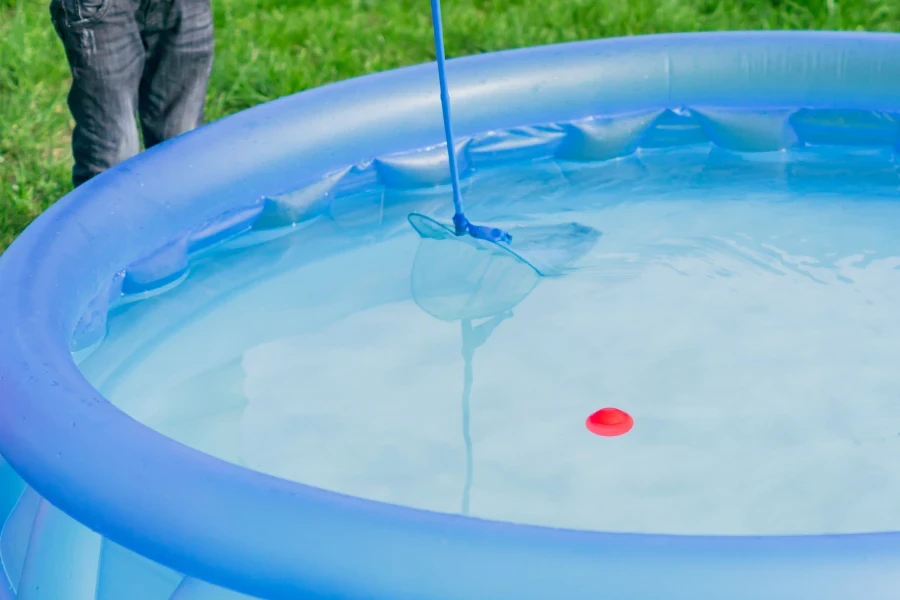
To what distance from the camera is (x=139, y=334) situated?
2539mm

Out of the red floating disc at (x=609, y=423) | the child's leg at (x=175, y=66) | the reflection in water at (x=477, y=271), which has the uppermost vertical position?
the child's leg at (x=175, y=66)

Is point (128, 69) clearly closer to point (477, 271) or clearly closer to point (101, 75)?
point (101, 75)

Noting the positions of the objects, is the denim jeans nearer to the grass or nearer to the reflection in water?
the reflection in water

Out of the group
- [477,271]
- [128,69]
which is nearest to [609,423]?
[477,271]

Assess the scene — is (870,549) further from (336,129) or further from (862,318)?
(336,129)

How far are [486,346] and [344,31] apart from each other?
194 centimetres

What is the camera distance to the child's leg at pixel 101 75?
241 cm

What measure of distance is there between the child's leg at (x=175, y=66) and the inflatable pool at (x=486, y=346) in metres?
0.14

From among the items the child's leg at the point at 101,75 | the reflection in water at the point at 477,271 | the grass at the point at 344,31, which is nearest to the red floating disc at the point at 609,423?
the reflection in water at the point at 477,271

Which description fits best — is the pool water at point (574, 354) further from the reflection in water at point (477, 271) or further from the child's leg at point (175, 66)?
the child's leg at point (175, 66)

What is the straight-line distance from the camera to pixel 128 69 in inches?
99.5

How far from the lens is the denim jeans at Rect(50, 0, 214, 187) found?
2.43 meters

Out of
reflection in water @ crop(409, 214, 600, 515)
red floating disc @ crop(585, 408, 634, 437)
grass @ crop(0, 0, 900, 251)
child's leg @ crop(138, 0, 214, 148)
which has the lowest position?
red floating disc @ crop(585, 408, 634, 437)

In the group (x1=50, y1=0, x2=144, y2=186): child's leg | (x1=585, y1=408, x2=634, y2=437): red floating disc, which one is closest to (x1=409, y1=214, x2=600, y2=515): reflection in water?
(x1=585, y1=408, x2=634, y2=437): red floating disc
